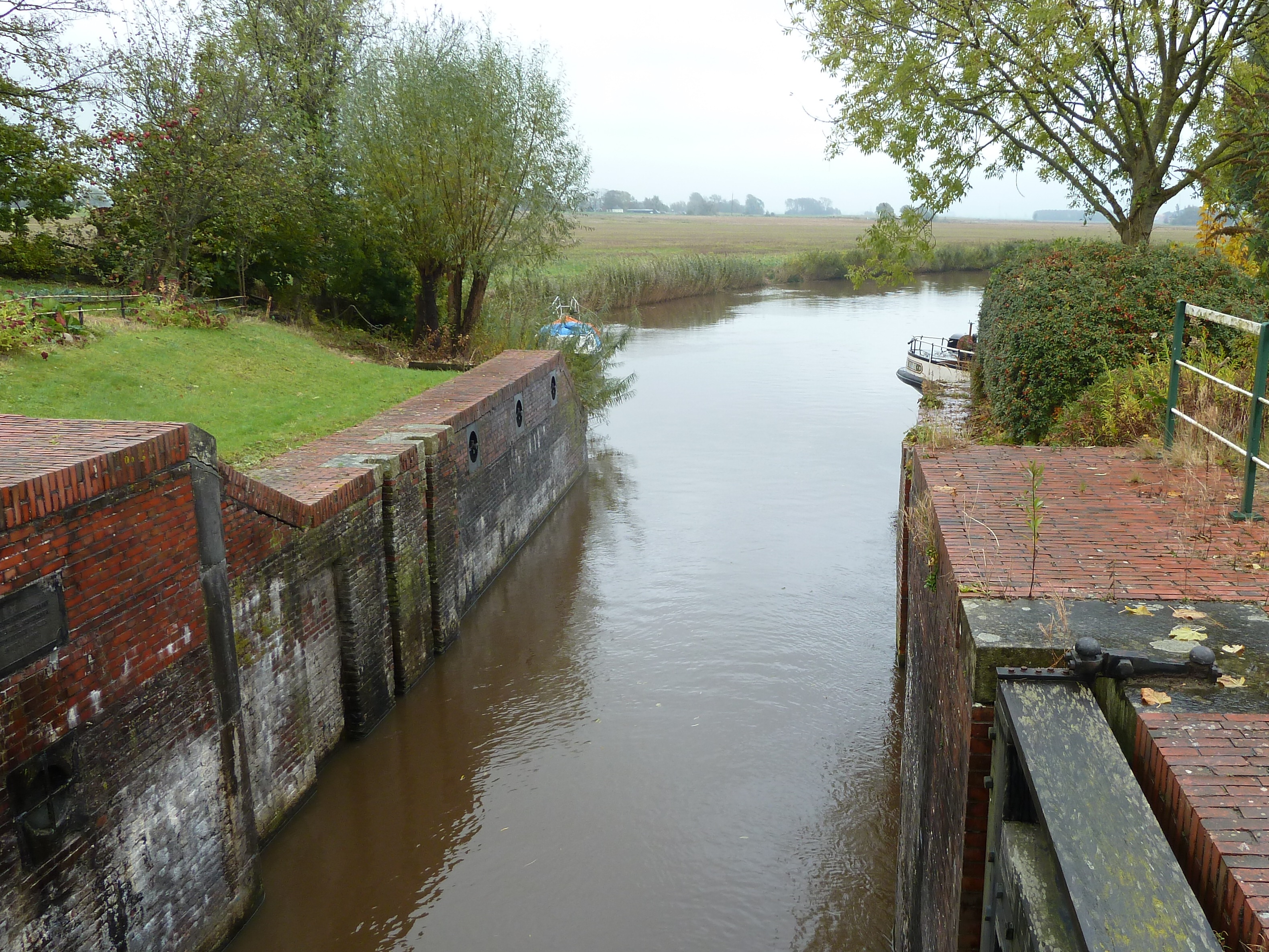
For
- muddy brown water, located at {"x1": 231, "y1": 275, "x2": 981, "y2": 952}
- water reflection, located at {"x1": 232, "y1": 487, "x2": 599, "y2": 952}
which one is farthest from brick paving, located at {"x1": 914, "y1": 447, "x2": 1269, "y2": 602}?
water reflection, located at {"x1": 232, "y1": 487, "x2": 599, "y2": 952}

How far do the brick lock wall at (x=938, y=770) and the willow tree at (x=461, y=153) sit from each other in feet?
47.4

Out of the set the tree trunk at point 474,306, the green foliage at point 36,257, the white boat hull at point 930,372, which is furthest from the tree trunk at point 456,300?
the white boat hull at point 930,372

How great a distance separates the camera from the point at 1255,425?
5.41 m

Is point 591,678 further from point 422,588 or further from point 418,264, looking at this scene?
point 418,264

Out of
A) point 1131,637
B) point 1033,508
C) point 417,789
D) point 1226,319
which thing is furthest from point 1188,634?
point 417,789

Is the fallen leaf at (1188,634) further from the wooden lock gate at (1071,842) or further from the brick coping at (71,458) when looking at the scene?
the brick coping at (71,458)

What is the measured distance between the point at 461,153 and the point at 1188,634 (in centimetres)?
1774

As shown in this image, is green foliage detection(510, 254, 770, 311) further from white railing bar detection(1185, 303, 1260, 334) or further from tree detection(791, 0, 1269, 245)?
white railing bar detection(1185, 303, 1260, 334)

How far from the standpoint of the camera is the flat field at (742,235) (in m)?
71.1

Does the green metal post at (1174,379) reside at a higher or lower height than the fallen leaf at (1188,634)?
higher

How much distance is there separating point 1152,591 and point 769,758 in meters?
5.35

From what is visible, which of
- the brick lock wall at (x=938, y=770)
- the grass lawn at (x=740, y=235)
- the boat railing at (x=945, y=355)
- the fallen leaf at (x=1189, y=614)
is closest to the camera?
the brick lock wall at (x=938, y=770)

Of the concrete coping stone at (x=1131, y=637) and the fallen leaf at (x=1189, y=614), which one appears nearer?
the concrete coping stone at (x=1131, y=637)

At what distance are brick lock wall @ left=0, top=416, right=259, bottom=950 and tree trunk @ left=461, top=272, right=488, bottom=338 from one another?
51.3 ft
